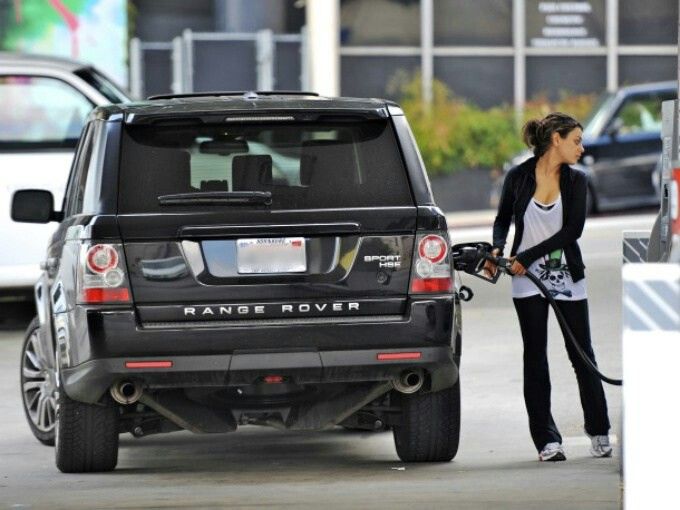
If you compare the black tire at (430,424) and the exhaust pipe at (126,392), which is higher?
the exhaust pipe at (126,392)

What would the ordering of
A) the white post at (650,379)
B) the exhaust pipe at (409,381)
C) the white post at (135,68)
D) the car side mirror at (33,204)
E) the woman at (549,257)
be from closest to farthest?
the white post at (650,379), the exhaust pipe at (409,381), the woman at (549,257), the car side mirror at (33,204), the white post at (135,68)

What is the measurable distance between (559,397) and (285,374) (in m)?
3.90

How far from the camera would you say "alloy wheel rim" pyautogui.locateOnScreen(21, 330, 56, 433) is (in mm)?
10539

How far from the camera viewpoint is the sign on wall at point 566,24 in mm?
29578

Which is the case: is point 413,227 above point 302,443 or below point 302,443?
above

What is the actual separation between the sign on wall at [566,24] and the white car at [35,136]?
49.1 ft

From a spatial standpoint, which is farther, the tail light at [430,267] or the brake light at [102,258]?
the tail light at [430,267]

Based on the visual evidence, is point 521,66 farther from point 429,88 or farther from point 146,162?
point 146,162

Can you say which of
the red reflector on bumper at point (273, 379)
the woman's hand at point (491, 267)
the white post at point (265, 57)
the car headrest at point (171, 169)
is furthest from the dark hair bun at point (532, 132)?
the white post at point (265, 57)

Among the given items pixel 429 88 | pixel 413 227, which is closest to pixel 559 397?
pixel 413 227

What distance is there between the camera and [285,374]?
8461mm

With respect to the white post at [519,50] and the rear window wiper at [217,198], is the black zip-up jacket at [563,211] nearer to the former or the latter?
the rear window wiper at [217,198]

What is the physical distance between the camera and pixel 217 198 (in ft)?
28.2

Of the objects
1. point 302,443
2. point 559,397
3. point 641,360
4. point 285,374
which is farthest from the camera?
point 559,397
